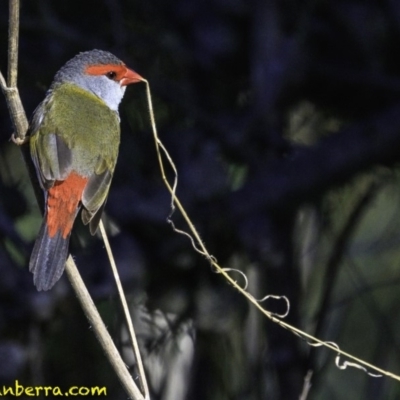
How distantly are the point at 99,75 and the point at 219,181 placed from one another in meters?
0.92

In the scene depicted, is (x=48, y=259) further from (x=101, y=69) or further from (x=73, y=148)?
(x=101, y=69)

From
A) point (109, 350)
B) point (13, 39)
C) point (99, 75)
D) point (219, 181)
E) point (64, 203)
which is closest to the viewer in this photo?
point (109, 350)

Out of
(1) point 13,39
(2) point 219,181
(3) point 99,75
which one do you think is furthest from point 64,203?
(2) point 219,181

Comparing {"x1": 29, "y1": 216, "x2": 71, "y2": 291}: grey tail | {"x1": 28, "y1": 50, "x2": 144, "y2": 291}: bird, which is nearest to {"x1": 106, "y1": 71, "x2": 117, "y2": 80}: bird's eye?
{"x1": 28, "y1": 50, "x2": 144, "y2": 291}: bird

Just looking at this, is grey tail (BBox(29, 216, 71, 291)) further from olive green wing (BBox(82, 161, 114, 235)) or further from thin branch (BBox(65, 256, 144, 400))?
thin branch (BBox(65, 256, 144, 400))

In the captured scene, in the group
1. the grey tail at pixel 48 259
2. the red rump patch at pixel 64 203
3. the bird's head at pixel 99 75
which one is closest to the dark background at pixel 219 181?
the bird's head at pixel 99 75

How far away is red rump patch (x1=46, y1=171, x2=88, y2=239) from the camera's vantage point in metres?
3.37

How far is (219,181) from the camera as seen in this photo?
191 inches

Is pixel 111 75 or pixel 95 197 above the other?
pixel 111 75

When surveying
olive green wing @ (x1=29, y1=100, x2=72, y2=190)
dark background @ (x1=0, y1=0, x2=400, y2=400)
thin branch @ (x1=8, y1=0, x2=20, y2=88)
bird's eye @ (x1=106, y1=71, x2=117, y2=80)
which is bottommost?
dark background @ (x1=0, y1=0, x2=400, y2=400)

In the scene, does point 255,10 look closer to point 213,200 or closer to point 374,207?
point 213,200

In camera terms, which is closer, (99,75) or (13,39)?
(13,39)

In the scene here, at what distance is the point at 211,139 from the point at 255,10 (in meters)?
0.66

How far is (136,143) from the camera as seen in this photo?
16.6 feet
